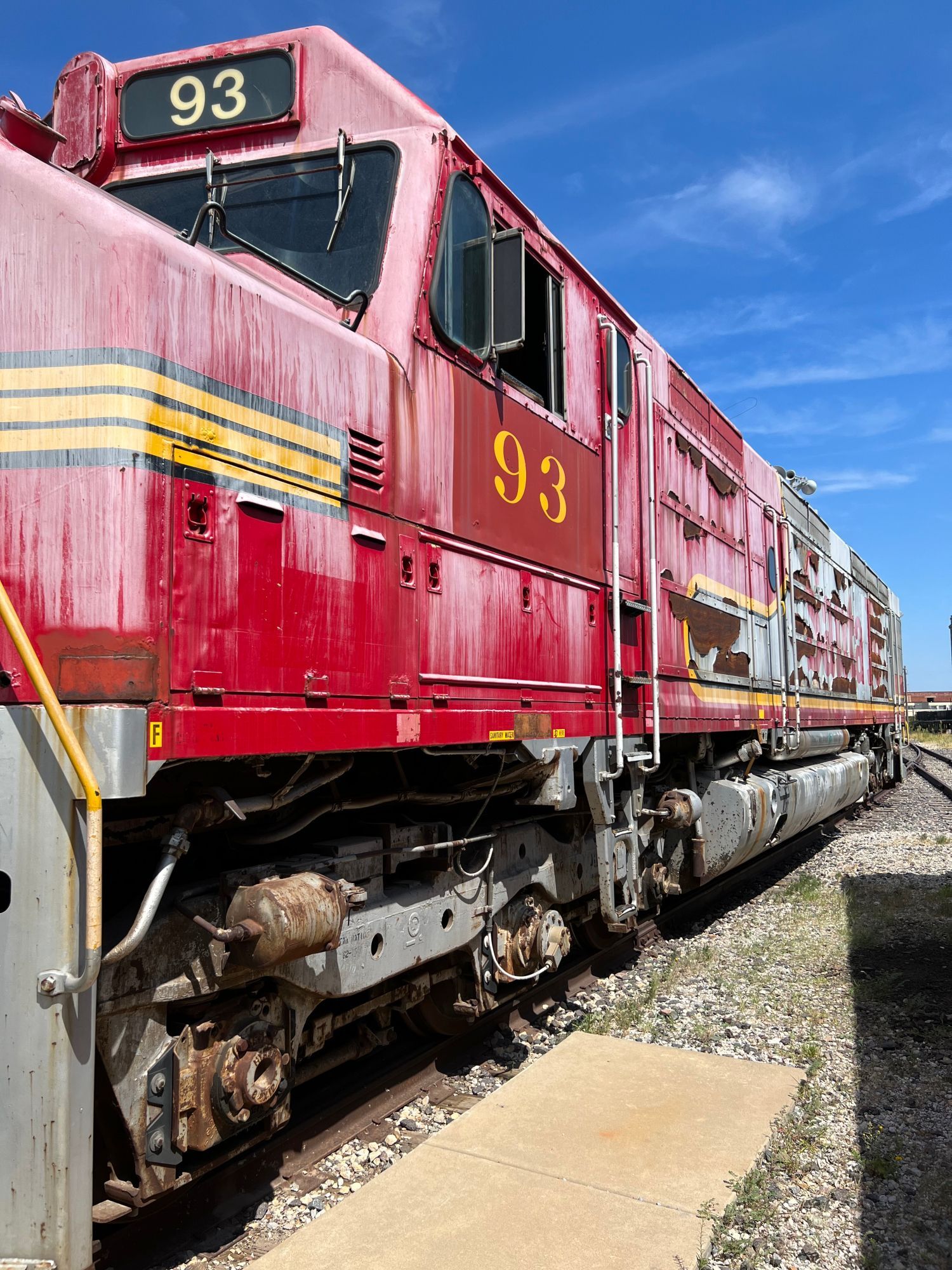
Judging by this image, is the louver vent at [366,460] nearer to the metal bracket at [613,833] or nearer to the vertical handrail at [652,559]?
the metal bracket at [613,833]

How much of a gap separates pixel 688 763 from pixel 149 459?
5.64 meters

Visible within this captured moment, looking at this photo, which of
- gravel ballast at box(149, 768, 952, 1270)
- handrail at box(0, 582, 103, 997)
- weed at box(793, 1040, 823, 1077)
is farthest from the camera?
weed at box(793, 1040, 823, 1077)

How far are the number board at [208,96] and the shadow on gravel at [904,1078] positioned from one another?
15.8 feet

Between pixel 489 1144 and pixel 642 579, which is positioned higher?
pixel 642 579

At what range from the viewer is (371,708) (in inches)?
137

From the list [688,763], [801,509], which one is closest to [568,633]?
[688,763]

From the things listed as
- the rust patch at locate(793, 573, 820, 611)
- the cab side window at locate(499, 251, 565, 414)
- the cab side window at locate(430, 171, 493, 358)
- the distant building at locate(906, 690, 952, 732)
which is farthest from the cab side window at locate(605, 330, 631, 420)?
the distant building at locate(906, 690, 952, 732)

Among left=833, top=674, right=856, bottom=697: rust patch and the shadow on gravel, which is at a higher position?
left=833, top=674, right=856, bottom=697: rust patch

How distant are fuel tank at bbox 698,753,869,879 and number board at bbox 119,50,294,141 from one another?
5472 millimetres

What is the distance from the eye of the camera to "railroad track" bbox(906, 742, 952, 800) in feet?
64.8

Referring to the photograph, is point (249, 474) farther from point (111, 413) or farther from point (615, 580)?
point (615, 580)

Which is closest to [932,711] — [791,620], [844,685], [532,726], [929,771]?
[929,771]

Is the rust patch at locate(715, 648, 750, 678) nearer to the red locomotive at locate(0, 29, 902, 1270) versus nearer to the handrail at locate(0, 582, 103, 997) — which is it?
the red locomotive at locate(0, 29, 902, 1270)

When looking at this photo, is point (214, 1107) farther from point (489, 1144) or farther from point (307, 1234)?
point (489, 1144)
